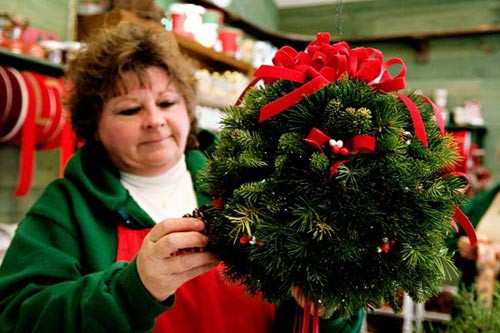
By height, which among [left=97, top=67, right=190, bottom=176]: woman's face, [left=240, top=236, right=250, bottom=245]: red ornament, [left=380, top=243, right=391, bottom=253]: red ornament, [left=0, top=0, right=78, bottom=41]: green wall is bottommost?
[left=240, top=236, right=250, bottom=245]: red ornament

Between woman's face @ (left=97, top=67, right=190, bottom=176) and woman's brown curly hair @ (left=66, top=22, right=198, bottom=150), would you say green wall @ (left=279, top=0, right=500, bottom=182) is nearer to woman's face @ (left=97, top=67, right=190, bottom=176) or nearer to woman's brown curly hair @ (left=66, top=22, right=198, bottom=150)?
woman's brown curly hair @ (left=66, top=22, right=198, bottom=150)

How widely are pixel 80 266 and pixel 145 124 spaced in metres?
0.33

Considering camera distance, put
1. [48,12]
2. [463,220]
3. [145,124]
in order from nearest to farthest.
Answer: [463,220], [145,124], [48,12]

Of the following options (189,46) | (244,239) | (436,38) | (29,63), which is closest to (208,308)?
(244,239)

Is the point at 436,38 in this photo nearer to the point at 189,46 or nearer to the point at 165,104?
the point at 189,46

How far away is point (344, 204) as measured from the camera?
60 centimetres

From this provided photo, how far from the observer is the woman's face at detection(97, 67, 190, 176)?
112 cm

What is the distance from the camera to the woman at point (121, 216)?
2.75ft

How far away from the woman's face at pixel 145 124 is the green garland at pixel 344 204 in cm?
49

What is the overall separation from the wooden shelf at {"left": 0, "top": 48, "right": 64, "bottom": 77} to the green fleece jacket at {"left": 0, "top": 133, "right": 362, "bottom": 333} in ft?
3.67

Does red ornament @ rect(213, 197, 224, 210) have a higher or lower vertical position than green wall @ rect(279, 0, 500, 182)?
lower

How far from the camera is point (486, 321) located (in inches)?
33.5

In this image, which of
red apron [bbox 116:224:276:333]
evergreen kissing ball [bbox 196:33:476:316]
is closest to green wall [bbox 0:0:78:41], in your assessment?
red apron [bbox 116:224:276:333]

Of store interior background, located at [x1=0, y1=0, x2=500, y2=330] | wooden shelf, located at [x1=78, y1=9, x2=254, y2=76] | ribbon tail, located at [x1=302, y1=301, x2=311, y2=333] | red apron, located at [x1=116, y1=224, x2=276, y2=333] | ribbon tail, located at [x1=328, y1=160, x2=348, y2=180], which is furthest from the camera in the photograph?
store interior background, located at [x1=0, y1=0, x2=500, y2=330]
